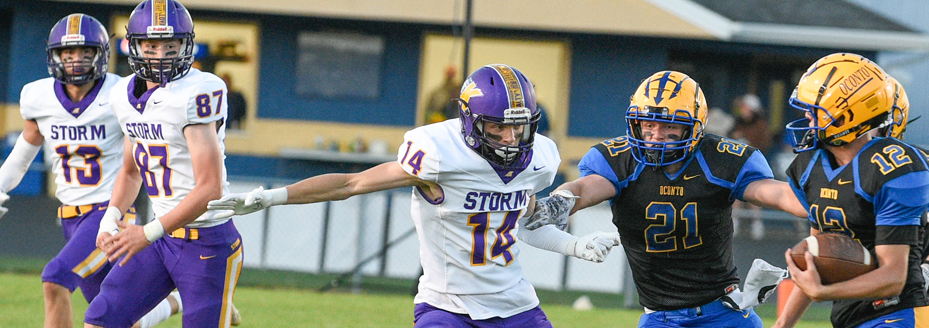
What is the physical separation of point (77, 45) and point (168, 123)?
149 centimetres

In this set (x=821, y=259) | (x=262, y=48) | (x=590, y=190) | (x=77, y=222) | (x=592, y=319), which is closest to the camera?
(x=821, y=259)

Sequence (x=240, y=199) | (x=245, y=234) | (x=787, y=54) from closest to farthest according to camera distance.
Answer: (x=240, y=199), (x=245, y=234), (x=787, y=54)

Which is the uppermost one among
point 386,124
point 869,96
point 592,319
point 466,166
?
point 869,96

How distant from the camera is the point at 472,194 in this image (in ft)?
13.3

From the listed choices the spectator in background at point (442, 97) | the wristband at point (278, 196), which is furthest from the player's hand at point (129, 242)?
the spectator in background at point (442, 97)

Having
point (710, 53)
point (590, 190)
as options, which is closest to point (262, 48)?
point (710, 53)

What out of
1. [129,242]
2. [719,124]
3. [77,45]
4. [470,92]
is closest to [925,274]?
[470,92]

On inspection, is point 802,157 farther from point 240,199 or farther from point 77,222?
point 77,222

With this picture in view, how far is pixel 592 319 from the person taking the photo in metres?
8.51

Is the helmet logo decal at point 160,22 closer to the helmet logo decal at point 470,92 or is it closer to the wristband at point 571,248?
the helmet logo decal at point 470,92

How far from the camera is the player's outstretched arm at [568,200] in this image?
4.28 metres

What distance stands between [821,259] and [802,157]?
537 millimetres

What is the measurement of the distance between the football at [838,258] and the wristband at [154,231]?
2.63 meters

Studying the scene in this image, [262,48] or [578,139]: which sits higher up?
[262,48]
